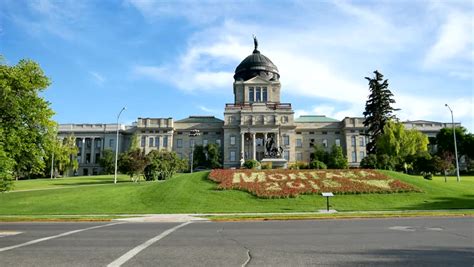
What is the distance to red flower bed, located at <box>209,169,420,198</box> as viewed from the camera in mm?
32875

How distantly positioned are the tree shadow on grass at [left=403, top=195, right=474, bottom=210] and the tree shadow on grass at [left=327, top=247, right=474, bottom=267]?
61.6 feet

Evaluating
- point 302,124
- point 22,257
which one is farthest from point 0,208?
point 302,124

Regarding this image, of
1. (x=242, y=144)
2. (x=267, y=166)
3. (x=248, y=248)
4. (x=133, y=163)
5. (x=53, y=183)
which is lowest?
(x=248, y=248)

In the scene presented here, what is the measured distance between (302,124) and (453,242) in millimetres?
99552

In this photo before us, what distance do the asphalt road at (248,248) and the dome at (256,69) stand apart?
99.7 metres

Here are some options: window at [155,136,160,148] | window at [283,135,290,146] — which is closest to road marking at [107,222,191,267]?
window at [283,135,290,146]

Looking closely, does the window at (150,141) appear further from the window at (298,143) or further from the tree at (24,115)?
the tree at (24,115)

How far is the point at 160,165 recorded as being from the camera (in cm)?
5278

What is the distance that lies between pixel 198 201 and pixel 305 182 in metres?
11.3

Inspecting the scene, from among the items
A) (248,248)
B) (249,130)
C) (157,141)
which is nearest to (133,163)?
(248,248)

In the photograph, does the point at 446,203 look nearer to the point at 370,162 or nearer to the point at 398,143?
the point at 370,162

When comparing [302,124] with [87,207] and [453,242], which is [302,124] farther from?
[453,242]

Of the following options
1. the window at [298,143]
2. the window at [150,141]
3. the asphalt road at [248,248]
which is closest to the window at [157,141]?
the window at [150,141]

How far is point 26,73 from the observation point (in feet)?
102
